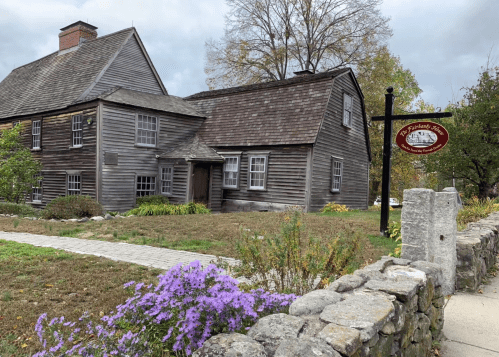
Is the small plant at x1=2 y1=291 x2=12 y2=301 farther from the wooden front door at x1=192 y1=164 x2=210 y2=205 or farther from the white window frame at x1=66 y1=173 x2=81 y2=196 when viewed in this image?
the white window frame at x1=66 y1=173 x2=81 y2=196

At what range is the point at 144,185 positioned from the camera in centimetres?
1961

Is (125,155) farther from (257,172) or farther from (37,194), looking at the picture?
(37,194)

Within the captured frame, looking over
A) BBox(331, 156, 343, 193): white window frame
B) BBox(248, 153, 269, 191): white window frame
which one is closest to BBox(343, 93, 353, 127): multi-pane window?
BBox(331, 156, 343, 193): white window frame

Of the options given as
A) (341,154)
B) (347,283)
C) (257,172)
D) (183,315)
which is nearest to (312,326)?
(183,315)

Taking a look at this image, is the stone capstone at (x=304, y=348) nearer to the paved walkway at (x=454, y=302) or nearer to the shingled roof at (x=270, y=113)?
the paved walkway at (x=454, y=302)

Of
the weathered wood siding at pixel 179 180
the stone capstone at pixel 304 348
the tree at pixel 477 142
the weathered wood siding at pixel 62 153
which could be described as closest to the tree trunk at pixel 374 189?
the tree at pixel 477 142

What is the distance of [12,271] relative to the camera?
6.46 meters

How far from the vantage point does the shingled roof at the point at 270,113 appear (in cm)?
1788

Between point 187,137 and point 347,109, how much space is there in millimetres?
8888

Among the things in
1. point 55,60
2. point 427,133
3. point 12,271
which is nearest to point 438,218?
point 427,133

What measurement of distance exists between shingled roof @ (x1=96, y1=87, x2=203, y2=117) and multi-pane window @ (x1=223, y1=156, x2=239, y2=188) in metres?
3.53

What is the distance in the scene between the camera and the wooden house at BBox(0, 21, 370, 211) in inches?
704

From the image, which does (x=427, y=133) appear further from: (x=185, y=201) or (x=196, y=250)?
(x=185, y=201)

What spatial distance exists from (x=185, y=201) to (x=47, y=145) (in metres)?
8.65
